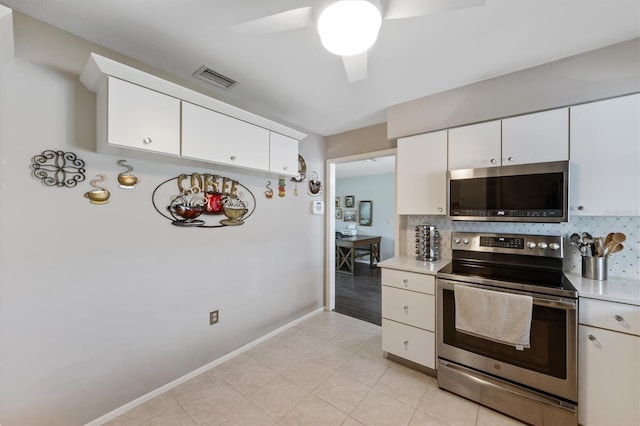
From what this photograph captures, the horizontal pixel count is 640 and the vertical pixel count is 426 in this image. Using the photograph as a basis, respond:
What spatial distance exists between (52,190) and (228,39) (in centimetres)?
137

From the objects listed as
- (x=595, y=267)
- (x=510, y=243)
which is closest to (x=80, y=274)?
(x=510, y=243)

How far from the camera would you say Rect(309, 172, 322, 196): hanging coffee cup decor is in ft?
10.7

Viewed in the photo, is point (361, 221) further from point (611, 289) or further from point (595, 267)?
point (611, 289)

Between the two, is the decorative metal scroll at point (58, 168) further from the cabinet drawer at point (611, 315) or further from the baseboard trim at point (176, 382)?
the cabinet drawer at point (611, 315)

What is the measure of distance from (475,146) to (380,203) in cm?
437

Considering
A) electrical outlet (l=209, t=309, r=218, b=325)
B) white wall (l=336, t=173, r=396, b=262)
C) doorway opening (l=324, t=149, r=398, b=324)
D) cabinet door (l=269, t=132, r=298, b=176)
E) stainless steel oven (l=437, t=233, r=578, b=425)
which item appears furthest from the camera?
white wall (l=336, t=173, r=396, b=262)

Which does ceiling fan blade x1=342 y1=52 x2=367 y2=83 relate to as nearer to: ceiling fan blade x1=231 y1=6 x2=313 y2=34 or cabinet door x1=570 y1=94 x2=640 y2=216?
ceiling fan blade x1=231 y1=6 x2=313 y2=34

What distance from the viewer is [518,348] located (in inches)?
64.3

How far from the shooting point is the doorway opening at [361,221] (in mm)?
3521

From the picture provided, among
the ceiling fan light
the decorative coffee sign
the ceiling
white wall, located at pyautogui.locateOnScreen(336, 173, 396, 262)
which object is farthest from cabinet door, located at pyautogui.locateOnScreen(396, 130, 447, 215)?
white wall, located at pyautogui.locateOnScreen(336, 173, 396, 262)

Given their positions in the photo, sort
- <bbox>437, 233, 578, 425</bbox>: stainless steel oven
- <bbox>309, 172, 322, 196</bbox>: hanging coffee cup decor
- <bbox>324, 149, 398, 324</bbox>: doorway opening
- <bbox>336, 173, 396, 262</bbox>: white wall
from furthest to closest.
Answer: <bbox>336, 173, 396, 262</bbox>: white wall
<bbox>324, 149, 398, 324</bbox>: doorway opening
<bbox>309, 172, 322, 196</bbox>: hanging coffee cup decor
<bbox>437, 233, 578, 425</bbox>: stainless steel oven

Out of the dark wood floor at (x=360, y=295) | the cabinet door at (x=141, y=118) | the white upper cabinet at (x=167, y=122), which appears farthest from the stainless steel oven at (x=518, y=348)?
the cabinet door at (x=141, y=118)

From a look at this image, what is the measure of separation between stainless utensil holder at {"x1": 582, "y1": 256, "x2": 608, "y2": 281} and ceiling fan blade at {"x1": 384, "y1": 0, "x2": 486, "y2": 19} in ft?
5.99

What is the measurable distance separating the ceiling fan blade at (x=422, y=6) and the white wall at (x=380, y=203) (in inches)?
208
